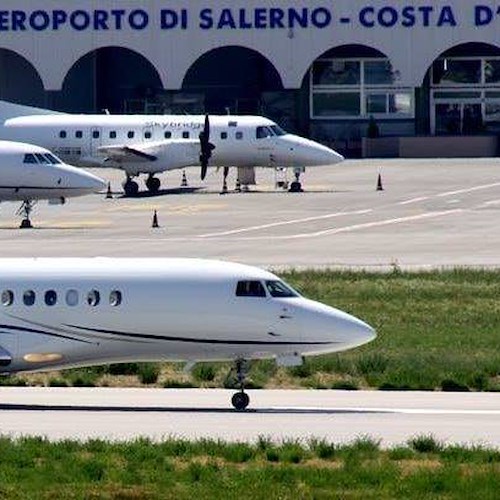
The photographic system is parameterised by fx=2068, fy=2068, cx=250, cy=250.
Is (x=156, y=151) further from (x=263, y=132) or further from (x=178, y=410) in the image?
(x=178, y=410)

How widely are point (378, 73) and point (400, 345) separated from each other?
215 feet

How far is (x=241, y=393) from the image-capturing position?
93.6ft

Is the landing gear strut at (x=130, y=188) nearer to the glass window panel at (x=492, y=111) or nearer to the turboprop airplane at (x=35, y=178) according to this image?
the turboprop airplane at (x=35, y=178)

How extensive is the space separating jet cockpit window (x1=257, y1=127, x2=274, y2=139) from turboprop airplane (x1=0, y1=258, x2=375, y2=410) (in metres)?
47.6

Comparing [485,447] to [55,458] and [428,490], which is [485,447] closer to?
[428,490]

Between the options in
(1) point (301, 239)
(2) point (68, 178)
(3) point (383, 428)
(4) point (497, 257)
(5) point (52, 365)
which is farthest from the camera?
(2) point (68, 178)

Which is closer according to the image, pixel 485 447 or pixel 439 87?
pixel 485 447

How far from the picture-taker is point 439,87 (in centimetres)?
10050

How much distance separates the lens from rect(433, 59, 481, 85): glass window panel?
101m

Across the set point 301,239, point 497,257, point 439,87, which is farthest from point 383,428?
point 439,87

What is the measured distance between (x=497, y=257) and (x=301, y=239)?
775 centimetres

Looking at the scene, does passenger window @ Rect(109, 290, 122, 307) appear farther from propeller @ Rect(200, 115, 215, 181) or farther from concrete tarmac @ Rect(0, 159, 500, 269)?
propeller @ Rect(200, 115, 215, 181)

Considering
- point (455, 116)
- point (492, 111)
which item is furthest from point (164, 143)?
point (492, 111)

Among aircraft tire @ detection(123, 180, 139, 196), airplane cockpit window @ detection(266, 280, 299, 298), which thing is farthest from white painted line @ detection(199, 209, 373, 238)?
airplane cockpit window @ detection(266, 280, 299, 298)
